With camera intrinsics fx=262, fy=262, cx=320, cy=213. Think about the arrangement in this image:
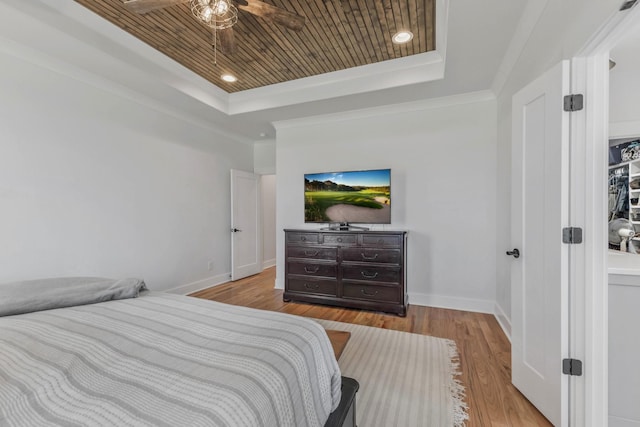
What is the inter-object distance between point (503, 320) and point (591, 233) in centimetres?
179

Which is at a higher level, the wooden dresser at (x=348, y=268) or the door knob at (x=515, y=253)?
the door knob at (x=515, y=253)

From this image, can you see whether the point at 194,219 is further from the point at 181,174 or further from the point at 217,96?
the point at 217,96

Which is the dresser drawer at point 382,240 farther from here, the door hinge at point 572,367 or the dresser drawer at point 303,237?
the door hinge at point 572,367

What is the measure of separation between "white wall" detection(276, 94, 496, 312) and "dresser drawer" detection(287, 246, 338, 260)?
2.85ft

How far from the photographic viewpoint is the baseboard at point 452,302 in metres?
3.14

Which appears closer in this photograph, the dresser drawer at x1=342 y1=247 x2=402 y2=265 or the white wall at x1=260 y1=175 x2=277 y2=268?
the dresser drawer at x1=342 y1=247 x2=402 y2=265

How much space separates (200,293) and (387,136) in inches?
138

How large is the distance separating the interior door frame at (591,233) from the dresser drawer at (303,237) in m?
2.47

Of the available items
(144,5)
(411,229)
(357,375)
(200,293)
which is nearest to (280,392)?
(357,375)

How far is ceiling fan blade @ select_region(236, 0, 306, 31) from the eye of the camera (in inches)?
65.6

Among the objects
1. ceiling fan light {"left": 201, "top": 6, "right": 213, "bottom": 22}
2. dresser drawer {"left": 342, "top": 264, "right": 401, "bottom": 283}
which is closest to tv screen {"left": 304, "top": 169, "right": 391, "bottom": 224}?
dresser drawer {"left": 342, "top": 264, "right": 401, "bottom": 283}

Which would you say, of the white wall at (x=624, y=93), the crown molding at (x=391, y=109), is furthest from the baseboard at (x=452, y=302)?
the crown molding at (x=391, y=109)

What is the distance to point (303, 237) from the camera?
349 centimetres

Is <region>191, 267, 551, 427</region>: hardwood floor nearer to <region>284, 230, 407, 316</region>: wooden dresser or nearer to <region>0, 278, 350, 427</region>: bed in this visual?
<region>284, 230, 407, 316</region>: wooden dresser
